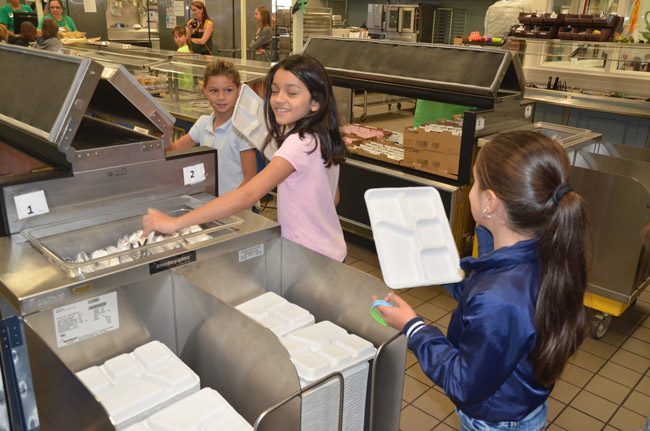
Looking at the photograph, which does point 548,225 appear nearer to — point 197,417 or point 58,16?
point 197,417

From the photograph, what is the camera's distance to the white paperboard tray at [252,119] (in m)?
2.36

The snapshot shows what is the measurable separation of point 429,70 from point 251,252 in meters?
2.50

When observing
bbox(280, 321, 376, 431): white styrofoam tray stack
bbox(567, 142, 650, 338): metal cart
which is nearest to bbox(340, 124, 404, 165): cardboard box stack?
bbox(567, 142, 650, 338): metal cart

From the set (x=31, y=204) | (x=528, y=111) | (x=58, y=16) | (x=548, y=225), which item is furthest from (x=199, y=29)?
(x=548, y=225)

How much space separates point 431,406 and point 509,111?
2115 millimetres

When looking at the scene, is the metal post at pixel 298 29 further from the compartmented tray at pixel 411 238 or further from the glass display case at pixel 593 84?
the compartmented tray at pixel 411 238

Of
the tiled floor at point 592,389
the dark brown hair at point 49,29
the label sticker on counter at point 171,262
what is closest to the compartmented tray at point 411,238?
the label sticker on counter at point 171,262

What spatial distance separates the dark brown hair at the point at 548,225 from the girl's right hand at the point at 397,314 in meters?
0.32

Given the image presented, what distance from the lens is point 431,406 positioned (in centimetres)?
274

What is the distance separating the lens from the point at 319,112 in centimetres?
216

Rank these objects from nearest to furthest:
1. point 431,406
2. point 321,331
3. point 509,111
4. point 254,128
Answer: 1. point 321,331
2. point 254,128
3. point 431,406
4. point 509,111

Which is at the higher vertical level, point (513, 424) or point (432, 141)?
point (432, 141)

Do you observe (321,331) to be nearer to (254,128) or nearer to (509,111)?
(254,128)

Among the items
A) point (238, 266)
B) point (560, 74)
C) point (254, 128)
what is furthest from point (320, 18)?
point (238, 266)
